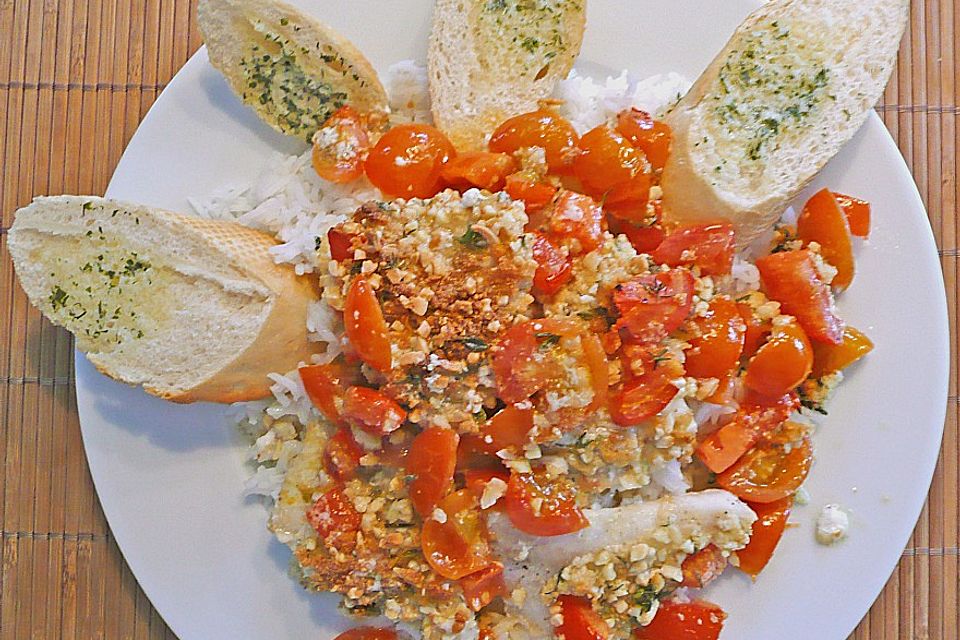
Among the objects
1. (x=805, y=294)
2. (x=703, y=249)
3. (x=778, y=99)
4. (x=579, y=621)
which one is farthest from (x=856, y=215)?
(x=579, y=621)

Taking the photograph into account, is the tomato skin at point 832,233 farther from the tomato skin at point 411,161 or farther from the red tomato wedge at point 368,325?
the red tomato wedge at point 368,325

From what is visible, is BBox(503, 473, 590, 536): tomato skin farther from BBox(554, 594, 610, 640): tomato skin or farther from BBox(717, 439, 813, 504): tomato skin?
BBox(717, 439, 813, 504): tomato skin

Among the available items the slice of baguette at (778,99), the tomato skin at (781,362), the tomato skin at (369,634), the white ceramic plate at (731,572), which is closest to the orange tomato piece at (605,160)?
the slice of baguette at (778,99)

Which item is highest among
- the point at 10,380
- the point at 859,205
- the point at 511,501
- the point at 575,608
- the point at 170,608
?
the point at 859,205

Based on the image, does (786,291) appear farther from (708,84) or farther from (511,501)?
(511,501)

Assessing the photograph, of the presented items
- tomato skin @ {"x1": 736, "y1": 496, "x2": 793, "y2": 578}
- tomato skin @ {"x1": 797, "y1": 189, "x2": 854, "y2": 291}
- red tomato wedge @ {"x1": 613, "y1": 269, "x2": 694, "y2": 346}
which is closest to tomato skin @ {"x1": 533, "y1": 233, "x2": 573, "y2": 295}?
red tomato wedge @ {"x1": 613, "y1": 269, "x2": 694, "y2": 346}

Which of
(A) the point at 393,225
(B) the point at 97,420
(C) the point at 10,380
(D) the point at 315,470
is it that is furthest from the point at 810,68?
(C) the point at 10,380
